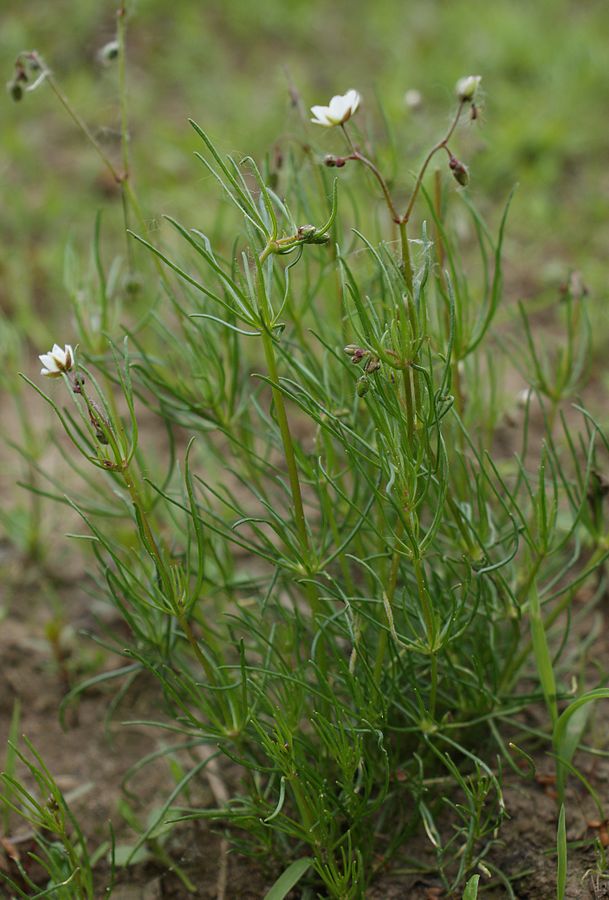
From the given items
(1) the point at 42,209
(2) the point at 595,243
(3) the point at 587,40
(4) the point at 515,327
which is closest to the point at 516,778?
(4) the point at 515,327

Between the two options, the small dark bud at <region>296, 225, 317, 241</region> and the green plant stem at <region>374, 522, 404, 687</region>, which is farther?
the green plant stem at <region>374, 522, 404, 687</region>

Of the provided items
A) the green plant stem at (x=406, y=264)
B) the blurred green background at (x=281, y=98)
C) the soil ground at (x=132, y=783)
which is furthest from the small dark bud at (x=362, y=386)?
the blurred green background at (x=281, y=98)

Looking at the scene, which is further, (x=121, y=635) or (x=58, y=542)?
(x=58, y=542)

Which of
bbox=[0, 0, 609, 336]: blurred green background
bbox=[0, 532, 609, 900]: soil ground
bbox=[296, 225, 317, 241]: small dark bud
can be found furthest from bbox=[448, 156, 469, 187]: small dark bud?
bbox=[0, 0, 609, 336]: blurred green background

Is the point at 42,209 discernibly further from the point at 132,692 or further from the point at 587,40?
the point at 587,40

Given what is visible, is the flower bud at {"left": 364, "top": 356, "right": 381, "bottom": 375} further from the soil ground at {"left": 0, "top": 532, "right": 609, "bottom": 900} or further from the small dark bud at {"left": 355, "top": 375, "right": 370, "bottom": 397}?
the soil ground at {"left": 0, "top": 532, "right": 609, "bottom": 900}

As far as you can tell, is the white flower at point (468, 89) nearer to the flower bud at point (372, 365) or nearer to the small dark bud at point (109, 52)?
the flower bud at point (372, 365)
